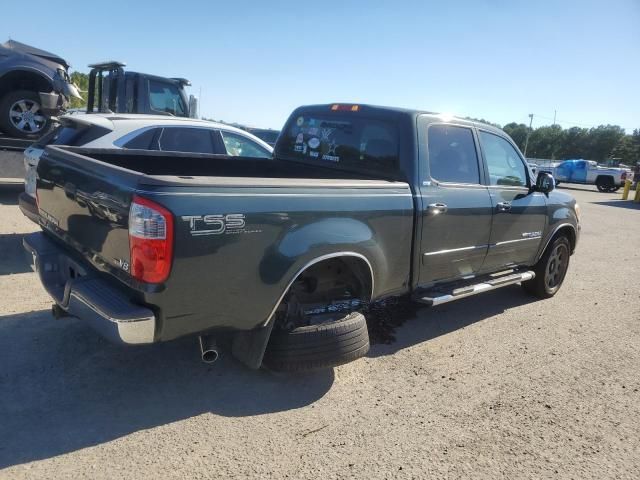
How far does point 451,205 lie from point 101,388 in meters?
2.93

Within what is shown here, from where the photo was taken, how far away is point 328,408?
3.32m

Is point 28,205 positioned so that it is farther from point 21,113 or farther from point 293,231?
point 21,113

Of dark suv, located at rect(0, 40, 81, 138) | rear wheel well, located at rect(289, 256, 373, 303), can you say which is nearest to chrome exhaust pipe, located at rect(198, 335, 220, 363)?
rear wheel well, located at rect(289, 256, 373, 303)

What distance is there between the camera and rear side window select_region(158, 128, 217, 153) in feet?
21.1

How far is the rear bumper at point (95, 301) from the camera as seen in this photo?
2.59 metres

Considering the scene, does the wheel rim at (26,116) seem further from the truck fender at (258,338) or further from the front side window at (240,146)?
the truck fender at (258,338)

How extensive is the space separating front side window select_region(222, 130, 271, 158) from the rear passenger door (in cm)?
319

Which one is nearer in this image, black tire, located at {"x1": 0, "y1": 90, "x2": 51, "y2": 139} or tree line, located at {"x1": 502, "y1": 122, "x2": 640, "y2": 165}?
black tire, located at {"x1": 0, "y1": 90, "x2": 51, "y2": 139}

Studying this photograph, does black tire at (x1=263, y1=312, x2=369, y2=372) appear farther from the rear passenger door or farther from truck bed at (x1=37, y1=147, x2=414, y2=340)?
the rear passenger door

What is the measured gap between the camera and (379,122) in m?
4.27

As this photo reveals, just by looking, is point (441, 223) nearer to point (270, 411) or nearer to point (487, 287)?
point (487, 287)

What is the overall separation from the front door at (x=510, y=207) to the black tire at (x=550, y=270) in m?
0.42

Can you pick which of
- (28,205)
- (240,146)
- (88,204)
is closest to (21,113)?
(240,146)

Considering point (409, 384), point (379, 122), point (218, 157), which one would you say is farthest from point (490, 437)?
point (218, 157)
